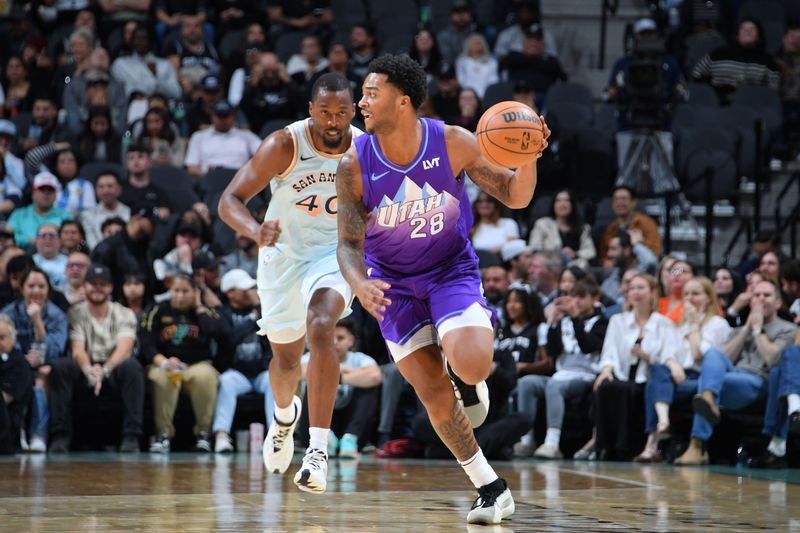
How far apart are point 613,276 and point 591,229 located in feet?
3.84

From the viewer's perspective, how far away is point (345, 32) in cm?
1677

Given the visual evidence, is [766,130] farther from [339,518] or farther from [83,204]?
[339,518]

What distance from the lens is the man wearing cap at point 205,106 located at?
575 inches

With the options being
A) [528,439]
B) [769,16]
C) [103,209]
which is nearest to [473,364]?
[528,439]

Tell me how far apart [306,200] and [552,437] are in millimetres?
4329

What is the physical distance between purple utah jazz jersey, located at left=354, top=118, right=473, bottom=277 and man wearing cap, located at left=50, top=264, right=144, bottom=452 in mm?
5385

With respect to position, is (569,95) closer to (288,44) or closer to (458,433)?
(288,44)

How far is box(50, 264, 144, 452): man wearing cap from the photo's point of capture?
10.6 meters

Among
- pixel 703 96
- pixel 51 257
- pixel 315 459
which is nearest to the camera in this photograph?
pixel 315 459

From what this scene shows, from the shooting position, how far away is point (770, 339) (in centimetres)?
1027

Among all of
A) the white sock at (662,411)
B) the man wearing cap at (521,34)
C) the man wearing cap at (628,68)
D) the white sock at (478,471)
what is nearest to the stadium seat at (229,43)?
the man wearing cap at (521,34)

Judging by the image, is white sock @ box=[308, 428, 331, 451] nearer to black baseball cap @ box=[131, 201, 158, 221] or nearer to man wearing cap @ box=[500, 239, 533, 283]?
man wearing cap @ box=[500, 239, 533, 283]

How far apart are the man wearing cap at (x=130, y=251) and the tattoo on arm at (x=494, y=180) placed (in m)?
6.45

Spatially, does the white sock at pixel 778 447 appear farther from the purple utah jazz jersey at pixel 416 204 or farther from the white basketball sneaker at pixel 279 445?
the purple utah jazz jersey at pixel 416 204
